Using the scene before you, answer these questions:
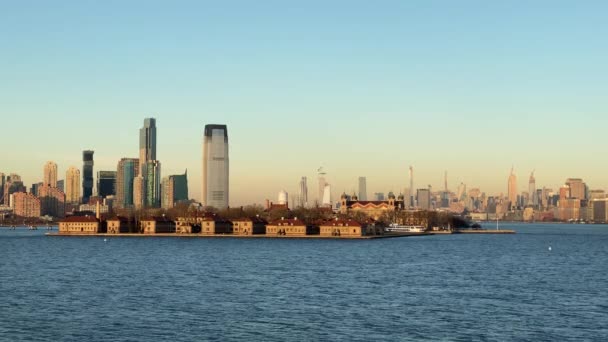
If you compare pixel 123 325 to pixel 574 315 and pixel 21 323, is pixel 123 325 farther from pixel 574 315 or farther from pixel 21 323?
pixel 574 315

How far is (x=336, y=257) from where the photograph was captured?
404 ft

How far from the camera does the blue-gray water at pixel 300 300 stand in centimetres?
5422

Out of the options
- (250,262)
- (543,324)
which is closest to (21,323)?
(543,324)

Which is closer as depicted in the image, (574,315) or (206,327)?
(206,327)

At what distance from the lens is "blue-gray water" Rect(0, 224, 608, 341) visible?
5422 cm

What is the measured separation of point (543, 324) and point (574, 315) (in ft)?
17.9

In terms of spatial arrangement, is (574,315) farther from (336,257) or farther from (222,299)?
(336,257)

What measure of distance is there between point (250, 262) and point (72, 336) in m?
59.2

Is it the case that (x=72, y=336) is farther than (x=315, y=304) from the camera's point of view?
No

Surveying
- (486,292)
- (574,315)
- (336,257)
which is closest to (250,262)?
(336,257)

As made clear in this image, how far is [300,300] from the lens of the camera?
68750 mm

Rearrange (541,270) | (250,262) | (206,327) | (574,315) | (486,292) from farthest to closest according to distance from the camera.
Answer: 1. (250,262)
2. (541,270)
3. (486,292)
4. (574,315)
5. (206,327)

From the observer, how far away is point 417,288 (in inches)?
3100

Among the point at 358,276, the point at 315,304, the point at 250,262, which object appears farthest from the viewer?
the point at 250,262
